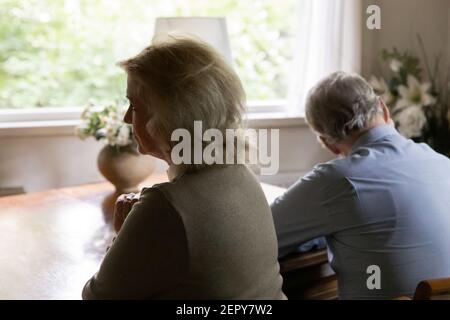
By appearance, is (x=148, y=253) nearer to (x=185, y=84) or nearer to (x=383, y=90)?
(x=185, y=84)

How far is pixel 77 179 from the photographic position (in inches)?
109

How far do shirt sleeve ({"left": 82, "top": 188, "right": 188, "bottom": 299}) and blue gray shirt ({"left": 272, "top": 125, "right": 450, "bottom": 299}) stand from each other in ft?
1.89

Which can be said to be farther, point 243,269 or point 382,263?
point 382,263

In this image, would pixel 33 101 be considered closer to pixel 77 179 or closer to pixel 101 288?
pixel 77 179

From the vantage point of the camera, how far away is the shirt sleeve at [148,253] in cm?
100

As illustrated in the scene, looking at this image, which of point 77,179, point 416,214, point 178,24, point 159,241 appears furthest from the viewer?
point 77,179

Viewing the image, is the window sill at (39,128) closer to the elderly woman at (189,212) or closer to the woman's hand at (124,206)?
the woman's hand at (124,206)

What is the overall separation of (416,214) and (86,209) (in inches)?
44.2

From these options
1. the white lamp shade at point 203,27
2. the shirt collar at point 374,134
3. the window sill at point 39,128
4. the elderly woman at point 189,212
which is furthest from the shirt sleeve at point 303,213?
the window sill at point 39,128

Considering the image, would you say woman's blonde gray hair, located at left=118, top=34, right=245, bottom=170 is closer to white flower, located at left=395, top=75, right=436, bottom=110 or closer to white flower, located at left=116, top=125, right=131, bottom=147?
white flower, located at left=116, top=125, right=131, bottom=147

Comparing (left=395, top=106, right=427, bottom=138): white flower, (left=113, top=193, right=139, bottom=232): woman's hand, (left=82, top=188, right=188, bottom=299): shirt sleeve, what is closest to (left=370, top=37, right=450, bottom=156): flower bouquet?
(left=395, top=106, right=427, bottom=138): white flower

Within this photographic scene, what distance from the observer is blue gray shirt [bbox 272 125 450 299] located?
1464mm

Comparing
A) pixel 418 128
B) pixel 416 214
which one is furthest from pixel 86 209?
pixel 418 128

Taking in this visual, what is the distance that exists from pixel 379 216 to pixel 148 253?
682 mm
